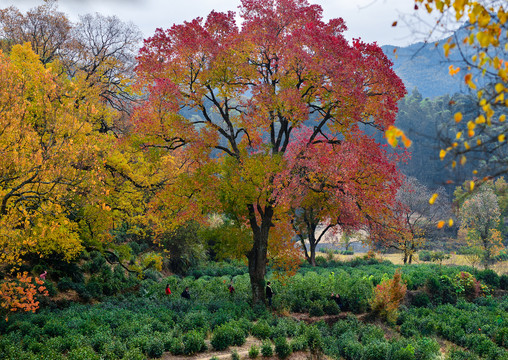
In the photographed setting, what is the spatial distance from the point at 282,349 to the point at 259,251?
16.0ft

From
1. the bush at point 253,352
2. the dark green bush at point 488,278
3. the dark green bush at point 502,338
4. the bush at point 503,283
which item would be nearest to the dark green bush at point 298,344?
the bush at point 253,352

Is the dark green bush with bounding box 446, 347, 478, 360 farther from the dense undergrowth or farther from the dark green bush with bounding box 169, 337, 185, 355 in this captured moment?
the dark green bush with bounding box 169, 337, 185, 355

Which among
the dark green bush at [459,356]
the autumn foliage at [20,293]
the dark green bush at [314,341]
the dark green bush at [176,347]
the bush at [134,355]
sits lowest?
the dark green bush at [459,356]

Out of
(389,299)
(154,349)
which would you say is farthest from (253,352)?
(389,299)

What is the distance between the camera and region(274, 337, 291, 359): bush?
9.63 metres

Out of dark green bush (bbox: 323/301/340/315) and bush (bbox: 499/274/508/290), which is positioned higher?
dark green bush (bbox: 323/301/340/315)

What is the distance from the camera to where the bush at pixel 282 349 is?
379 inches

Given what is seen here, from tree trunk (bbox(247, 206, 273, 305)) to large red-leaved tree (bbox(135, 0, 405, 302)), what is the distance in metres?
0.04

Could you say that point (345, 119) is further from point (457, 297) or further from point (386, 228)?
point (457, 297)

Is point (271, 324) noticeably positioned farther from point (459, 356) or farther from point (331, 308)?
point (459, 356)

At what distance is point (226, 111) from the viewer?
14.6 m

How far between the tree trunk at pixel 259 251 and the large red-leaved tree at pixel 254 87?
0.04 metres

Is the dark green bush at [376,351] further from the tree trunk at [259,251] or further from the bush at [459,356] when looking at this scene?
the tree trunk at [259,251]

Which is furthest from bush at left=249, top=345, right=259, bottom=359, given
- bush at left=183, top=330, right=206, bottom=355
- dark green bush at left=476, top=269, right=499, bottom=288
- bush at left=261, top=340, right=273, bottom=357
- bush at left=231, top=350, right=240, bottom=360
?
dark green bush at left=476, top=269, right=499, bottom=288
